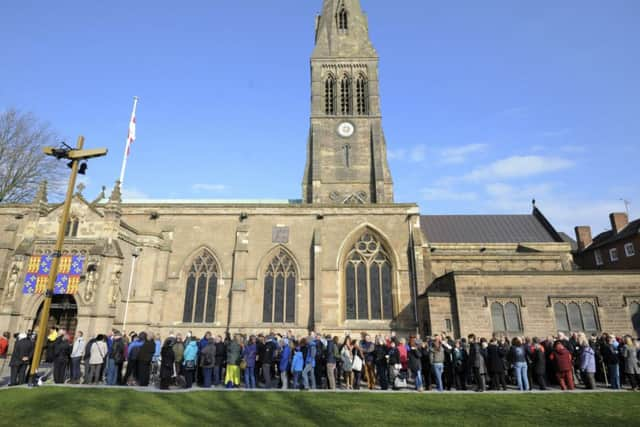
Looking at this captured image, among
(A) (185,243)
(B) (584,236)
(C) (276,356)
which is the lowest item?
(C) (276,356)

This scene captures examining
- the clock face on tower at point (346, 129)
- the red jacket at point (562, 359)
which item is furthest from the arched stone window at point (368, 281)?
the clock face on tower at point (346, 129)

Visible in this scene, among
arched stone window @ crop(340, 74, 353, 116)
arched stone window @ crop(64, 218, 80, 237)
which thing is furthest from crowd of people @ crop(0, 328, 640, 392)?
arched stone window @ crop(340, 74, 353, 116)

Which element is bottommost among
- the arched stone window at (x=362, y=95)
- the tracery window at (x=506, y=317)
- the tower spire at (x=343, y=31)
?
the tracery window at (x=506, y=317)

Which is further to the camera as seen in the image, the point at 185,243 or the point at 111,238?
the point at 185,243

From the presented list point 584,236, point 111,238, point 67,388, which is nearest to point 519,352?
point 67,388

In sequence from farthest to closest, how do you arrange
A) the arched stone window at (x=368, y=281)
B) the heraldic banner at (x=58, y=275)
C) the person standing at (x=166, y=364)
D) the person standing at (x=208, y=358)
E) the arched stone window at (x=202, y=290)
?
the arched stone window at (x=202, y=290), the arched stone window at (x=368, y=281), the heraldic banner at (x=58, y=275), the person standing at (x=208, y=358), the person standing at (x=166, y=364)

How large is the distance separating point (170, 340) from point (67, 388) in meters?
2.89

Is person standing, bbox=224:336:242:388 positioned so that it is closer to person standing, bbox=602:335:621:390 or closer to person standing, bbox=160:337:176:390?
person standing, bbox=160:337:176:390

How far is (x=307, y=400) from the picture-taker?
9844 millimetres

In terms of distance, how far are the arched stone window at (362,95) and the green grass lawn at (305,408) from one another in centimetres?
3106

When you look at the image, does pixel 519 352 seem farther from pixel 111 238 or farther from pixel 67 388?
pixel 111 238

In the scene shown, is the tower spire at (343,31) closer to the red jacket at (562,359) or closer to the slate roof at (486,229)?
the slate roof at (486,229)

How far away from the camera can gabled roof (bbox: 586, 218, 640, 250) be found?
3330 centimetres

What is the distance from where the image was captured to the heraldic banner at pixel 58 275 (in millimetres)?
18703
